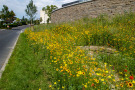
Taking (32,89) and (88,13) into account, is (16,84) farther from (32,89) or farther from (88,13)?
(88,13)

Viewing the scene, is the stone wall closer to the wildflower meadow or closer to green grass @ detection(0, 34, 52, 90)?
the wildflower meadow

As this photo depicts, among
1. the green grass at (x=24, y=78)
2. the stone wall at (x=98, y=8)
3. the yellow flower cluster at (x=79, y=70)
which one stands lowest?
the green grass at (x=24, y=78)

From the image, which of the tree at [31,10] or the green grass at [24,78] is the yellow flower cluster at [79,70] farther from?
the tree at [31,10]

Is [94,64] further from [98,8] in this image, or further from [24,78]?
[98,8]

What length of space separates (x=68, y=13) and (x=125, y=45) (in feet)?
45.0

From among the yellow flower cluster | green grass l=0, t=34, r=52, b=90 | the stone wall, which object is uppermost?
the stone wall

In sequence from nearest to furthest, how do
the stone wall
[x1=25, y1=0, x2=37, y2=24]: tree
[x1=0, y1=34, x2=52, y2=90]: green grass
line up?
[x1=0, y1=34, x2=52, y2=90]: green grass
the stone wall
[x1=25, y1=0, x2=37, y2=24]: tree

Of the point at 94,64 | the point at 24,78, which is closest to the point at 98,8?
the point at 94,64

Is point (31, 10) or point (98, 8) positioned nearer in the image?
point (98, 8)

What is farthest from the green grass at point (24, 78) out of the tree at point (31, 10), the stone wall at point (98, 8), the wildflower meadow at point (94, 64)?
the tree at point (31, 10)

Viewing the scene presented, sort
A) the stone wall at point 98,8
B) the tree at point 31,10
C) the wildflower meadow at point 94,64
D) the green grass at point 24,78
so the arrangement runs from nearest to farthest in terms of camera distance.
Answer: the wildflower meadow at point 94,64, the green grass at point 24,78, the stone wall at point 98,8, the tree at point 31,10

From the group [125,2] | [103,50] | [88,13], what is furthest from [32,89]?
[88,13]

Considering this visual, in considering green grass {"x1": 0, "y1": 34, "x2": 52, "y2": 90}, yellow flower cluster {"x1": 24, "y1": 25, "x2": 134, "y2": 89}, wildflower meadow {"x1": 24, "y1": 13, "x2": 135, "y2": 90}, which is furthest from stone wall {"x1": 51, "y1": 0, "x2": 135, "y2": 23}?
green grass {"x1": 0, "y1": 34, "x2": 52, "y2": 90}

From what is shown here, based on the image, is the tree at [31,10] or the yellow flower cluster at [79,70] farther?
the tree at [31,10]
